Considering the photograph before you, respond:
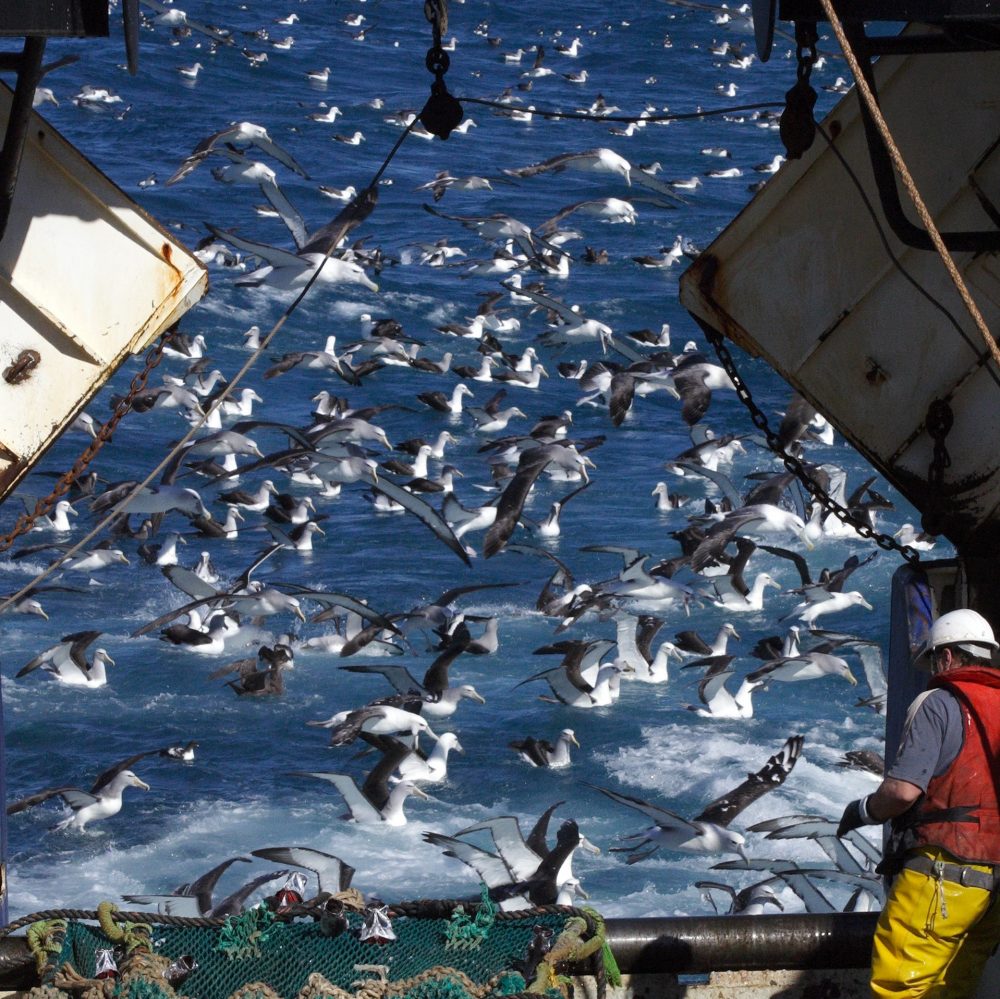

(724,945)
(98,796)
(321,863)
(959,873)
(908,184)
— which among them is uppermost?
(908,184)

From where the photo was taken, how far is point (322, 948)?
5.01 meters

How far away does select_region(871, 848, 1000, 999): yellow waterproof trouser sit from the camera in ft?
15.6

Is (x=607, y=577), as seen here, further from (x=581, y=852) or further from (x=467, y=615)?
(x=581, y=852)

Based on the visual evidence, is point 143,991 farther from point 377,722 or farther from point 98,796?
point 377,722

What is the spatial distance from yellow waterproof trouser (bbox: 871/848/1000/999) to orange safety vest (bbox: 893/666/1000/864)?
4 centimetres

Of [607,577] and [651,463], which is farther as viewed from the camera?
[651,463]

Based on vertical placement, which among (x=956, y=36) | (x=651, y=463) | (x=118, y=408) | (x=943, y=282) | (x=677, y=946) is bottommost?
(x=651, y=463)

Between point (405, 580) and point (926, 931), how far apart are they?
55.4ft

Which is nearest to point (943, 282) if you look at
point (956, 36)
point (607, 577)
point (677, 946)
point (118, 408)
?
point (956, 36)

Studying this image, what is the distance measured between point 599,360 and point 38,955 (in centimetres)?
2538

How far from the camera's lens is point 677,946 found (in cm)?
511

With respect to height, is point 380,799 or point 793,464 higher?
point 793,464

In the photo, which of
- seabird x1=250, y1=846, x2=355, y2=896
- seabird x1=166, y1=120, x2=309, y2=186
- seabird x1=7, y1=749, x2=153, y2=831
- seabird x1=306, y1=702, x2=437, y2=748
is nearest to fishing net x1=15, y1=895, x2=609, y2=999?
seabird x1=250, y1=846, x2=355, y2=896

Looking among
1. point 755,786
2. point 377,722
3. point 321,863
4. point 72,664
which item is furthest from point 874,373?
point 72,664
